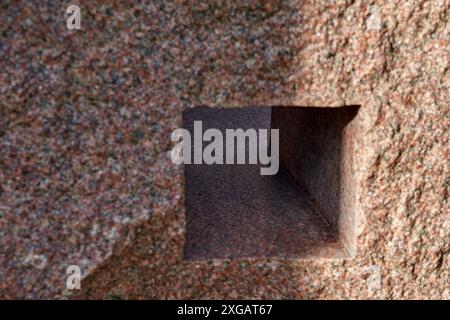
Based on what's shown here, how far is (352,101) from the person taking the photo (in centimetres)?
172

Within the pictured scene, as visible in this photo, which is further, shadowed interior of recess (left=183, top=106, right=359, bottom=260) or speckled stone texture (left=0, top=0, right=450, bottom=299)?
shadowed interior of recess (left=183, top=106, right=359, bottom=260)

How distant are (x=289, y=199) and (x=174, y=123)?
44.0 inches

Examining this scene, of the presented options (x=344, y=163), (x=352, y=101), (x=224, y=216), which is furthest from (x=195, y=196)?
(x=352, y=101)

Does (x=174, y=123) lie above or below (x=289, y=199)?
above

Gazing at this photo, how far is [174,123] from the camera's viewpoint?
1.65 meters

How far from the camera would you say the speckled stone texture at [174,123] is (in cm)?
158

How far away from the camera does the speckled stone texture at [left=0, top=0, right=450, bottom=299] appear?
1.58 meters

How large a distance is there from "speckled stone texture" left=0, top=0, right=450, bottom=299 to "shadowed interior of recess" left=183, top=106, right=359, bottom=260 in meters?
0.11

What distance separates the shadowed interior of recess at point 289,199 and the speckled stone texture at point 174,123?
11cm

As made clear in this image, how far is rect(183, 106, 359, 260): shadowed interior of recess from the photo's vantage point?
1886 mm

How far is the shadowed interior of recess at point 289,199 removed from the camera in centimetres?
189

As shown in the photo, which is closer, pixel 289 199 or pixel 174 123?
pixel 174 123

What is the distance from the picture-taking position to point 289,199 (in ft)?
8.55

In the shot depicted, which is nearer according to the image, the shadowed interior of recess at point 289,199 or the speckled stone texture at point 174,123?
the speckled stone texture at point 174,123
